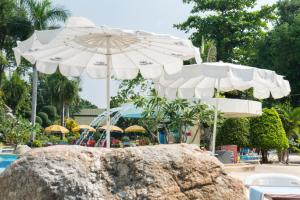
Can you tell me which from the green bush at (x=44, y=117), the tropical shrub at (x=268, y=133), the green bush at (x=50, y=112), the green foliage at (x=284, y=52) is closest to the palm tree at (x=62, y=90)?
the green bush at (x=44, y=117)

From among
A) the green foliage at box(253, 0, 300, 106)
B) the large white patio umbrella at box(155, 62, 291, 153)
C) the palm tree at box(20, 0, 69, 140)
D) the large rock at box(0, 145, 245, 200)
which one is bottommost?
the large rock at box(0, 145, 245, 200)

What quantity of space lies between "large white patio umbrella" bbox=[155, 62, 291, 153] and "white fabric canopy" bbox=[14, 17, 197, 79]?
741mm

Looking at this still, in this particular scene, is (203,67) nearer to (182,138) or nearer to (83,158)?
(182,138)

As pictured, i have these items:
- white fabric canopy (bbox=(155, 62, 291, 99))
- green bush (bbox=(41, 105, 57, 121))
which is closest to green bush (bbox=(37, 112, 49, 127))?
green bush (bbox=(41, 105, 57, 121))

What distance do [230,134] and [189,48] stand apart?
12.7 meters

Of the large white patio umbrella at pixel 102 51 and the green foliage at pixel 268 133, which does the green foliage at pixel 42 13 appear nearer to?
the green foliage at pixel 268 133

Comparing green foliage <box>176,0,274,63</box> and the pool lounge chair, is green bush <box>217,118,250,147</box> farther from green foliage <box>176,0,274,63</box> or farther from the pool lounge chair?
green foliage <box>176,0,274,63</box>

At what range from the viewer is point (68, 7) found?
112ft

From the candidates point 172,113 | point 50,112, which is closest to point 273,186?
point 172,113

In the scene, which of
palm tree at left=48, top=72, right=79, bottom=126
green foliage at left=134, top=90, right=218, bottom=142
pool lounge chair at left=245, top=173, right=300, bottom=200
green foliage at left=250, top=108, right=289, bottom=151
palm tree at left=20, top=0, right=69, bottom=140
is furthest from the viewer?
palm tree at left=48, top=72, right=79, bottom=126

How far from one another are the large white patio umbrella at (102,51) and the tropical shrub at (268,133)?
12.3m

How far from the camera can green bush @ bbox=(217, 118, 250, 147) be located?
20688 millimetres

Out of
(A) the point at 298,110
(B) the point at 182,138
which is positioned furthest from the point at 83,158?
(A) the point at 298,110

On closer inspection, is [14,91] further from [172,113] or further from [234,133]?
[172,113]
